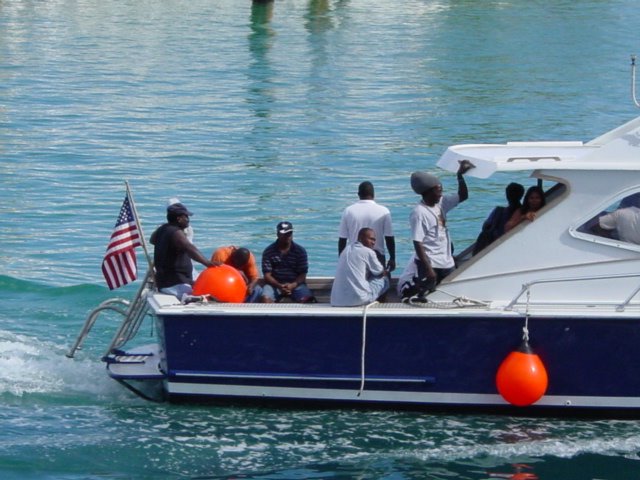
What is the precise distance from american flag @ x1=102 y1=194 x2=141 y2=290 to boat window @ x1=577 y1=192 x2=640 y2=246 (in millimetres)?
4057

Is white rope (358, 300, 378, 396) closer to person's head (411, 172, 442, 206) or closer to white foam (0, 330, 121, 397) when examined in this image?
person's head (411, 172, 442, 206)

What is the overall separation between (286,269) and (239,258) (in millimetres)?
457

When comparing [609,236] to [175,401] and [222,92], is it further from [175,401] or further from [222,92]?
[222,92]

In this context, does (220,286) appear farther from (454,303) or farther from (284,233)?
(454,303)

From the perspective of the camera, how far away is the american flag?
460 inches

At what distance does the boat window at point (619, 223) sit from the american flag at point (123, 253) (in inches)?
160

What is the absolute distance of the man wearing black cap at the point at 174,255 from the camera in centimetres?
1168

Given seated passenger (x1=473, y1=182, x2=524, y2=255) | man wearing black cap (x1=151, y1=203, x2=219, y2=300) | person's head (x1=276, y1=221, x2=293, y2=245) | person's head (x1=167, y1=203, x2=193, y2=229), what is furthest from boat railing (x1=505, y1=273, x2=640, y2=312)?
person's head (x1=167, y1=203, x2=193, y2=229)

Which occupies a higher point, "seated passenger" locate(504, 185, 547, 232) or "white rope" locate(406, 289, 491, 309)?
"seated passenger" locate(504, 185, 547, 232)

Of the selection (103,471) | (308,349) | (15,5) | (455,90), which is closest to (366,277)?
(308,349)

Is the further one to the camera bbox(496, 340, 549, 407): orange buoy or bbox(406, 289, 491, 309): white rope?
bbox(406, 289, 491, 309): white rope

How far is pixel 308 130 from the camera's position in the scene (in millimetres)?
28328

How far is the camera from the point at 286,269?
11883 millimetres

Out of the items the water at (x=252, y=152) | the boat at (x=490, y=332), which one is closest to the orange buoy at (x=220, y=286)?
the boat at (x=490, y=332)
